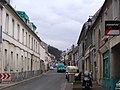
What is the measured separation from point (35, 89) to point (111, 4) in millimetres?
9492

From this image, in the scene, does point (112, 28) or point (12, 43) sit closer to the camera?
point (112, 28)

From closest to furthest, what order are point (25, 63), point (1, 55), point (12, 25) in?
point (1, 55) < point (12, 25) < point (25, 63)

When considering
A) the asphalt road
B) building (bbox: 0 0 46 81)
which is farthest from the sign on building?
building (bbox: 0 0 46 81)

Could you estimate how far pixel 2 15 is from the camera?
3244 centimetres

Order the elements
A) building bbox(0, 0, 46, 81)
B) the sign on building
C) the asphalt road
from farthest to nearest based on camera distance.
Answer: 1. building bbox(0, 0, 46, 81)
2. the asphalt road
3. the sign on building

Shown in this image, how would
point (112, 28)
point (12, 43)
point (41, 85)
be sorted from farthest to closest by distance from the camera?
point (12, 43) → point (41, 85) → point (112, 28)

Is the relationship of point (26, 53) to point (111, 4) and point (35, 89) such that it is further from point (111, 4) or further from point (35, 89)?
point (111, 4)

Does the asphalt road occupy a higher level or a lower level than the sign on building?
lower

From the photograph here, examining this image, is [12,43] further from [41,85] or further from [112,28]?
[112,28]

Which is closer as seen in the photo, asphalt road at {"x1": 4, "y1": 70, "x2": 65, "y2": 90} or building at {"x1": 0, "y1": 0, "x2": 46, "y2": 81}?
asphalt road at {"x1": 4, "y1": 70, "x2": 65, "y2": 90}

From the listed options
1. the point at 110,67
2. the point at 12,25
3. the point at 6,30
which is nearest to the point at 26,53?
the point at 12,25

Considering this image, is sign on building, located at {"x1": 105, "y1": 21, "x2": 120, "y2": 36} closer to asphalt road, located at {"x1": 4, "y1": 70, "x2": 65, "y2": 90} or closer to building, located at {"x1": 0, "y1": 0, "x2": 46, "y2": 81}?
asphalt road, located at {"x1": 4, "y1": 70, "x2": 65, "y2": 90}

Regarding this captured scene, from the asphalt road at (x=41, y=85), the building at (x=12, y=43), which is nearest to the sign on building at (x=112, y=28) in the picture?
the asphalt road at (x=41, y=85)

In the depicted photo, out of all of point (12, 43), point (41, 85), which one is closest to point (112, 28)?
point (41, 85)
